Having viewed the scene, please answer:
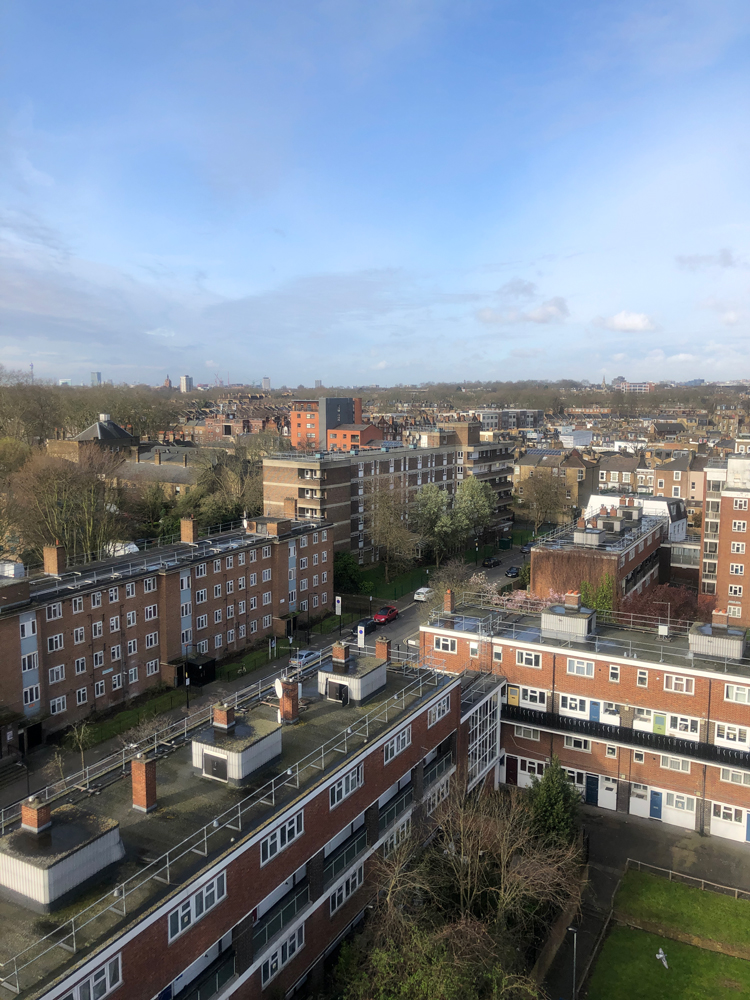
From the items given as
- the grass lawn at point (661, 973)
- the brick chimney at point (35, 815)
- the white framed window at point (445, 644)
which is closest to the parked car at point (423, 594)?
the white framed window at point (445, 644)

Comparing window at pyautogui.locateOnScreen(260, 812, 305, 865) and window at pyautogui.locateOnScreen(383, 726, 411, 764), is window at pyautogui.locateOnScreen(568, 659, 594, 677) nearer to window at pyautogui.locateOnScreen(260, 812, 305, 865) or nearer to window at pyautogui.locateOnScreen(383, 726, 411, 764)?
window at pyautogui.locateOnScreen(383, 726, 411, 764)

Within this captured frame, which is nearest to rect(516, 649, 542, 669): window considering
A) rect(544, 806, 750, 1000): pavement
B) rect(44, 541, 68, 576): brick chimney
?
rect(544, 806, 750, 1000): pavement

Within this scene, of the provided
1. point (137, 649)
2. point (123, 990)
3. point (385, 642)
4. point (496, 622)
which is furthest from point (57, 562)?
point (123, 990)

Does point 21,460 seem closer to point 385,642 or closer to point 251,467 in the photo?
point 251,467

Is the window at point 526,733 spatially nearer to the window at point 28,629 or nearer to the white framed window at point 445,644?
the white framed window at point 445,644

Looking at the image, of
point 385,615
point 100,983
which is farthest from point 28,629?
point 385,615

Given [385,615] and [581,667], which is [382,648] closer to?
[581,667]
